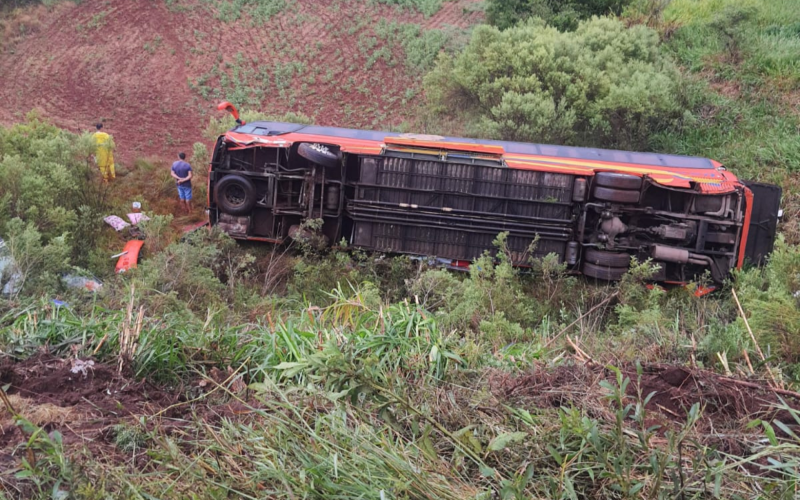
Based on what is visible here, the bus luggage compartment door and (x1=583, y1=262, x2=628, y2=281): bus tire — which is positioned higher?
the bus luggage compartment door

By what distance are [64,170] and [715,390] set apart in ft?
33.7

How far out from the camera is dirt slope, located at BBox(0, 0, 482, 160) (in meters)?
16.5

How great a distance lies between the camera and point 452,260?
959 cm

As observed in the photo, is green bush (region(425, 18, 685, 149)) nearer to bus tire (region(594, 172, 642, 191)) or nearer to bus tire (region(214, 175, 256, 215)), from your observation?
bus tire (region(594, 172, 642, 191))

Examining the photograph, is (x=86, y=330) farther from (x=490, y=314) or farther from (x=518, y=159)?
(x=518, y=159)

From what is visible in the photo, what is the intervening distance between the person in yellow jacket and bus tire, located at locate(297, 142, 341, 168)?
4.89 metres

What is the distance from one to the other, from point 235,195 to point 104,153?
3944 millimetres

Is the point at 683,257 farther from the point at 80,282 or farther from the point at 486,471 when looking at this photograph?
the point at 80,282

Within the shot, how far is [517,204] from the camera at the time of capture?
9.45m

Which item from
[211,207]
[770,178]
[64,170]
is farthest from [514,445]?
[770,178]

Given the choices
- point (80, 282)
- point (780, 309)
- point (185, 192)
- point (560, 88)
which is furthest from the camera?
point (560, 88)

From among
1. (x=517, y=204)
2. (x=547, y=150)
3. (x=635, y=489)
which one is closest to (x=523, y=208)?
(x=517, y=204)

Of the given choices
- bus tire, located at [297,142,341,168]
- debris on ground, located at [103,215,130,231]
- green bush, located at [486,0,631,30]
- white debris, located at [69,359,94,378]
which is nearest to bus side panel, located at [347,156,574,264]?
bus tire, located at [297,142,341,168]

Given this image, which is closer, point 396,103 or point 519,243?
point 519,243
